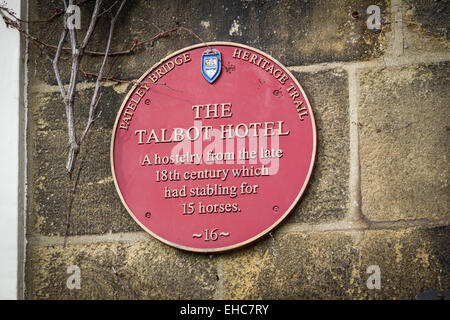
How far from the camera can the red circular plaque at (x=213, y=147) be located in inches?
145

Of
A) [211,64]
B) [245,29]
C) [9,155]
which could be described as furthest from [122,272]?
[245,29]

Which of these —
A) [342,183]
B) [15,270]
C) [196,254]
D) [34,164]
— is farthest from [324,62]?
[15,270]

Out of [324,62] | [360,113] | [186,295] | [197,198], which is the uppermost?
[324,62]

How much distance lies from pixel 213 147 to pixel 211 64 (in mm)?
490

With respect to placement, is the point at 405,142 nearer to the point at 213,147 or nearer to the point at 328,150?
the point at 328,150

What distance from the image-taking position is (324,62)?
12.4 feet

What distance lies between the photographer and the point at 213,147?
3820 mm

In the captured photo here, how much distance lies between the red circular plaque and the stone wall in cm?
8

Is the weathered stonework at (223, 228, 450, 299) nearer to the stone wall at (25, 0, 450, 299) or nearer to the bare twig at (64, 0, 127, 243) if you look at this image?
the stone wall at (25, 0, 450, 299)

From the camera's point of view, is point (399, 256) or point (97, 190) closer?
point (399, 256)

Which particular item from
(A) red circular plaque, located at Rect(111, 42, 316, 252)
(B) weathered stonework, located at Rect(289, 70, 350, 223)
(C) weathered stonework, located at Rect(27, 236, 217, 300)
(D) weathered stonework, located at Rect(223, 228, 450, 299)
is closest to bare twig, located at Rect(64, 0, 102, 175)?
(A) red circular plaque, located at Rect(111, 42, 316, 252)

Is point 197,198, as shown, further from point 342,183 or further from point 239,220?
point 342,183

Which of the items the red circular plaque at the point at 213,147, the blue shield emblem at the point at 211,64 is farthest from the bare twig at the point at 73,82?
the blue shield emblem at the point at 211,64

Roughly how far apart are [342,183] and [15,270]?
6.48 feet
